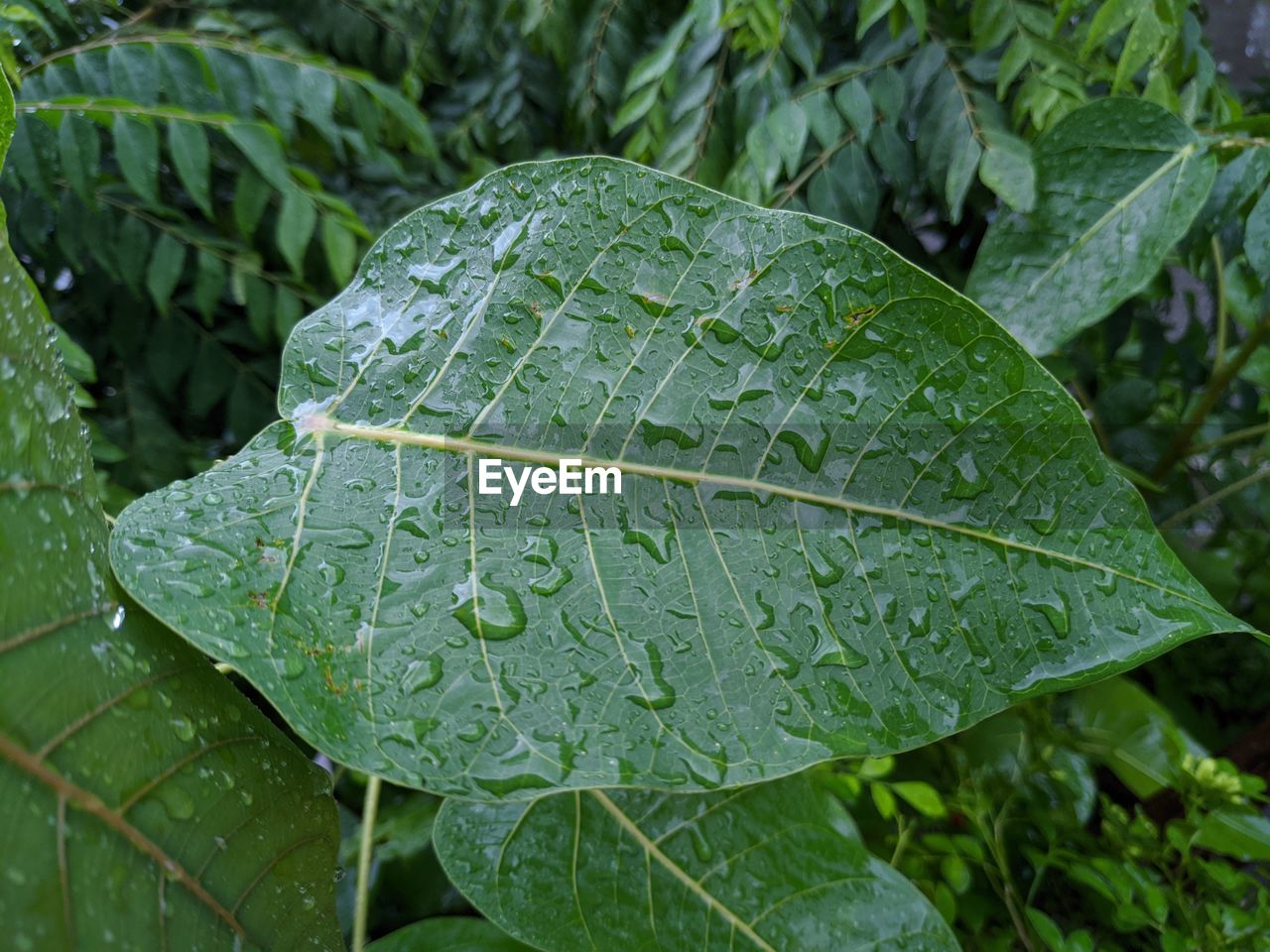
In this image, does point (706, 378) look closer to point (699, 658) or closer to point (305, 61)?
point (699, 658)

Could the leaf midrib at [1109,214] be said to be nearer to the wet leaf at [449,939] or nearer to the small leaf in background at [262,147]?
the wet leaf at [449,939]

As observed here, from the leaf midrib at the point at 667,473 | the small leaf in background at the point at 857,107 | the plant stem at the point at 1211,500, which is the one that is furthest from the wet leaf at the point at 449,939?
the plant stem at the point at 1211,500

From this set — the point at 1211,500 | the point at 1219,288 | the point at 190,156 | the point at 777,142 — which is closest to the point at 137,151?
the point at 190,156

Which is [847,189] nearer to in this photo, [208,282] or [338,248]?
[338,248]

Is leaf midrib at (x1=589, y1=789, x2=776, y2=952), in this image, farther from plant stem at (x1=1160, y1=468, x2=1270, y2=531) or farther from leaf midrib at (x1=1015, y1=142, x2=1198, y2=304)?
plant stem at (x1=1160, y1=468, x2=1270, y2=531)

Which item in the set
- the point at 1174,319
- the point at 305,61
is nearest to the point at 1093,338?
the point at 1174,319
